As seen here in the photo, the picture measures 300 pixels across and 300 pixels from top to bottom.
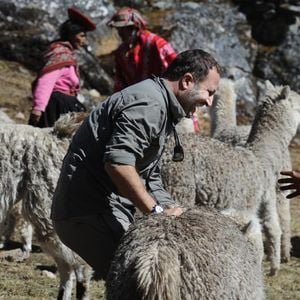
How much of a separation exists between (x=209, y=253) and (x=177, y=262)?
0.18m

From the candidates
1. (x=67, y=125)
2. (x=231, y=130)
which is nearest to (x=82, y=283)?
(x=67, y=125)

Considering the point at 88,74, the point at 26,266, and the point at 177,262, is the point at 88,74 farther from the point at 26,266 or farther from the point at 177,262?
the point at 177,262

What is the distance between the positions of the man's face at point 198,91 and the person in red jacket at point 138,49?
10.6 feet

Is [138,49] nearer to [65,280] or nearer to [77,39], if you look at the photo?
[77,39]

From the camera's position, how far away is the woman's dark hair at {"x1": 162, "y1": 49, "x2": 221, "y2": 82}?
3686 millimetres

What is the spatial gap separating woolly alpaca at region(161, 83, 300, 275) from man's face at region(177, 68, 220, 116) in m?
2.32

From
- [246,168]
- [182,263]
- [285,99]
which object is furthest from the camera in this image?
[285,99]

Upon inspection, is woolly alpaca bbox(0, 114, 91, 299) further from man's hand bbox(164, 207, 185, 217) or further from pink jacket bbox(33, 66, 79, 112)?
man's hand bbox(164, 207, 185, 217)

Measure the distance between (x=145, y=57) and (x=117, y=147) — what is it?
12.1 feet

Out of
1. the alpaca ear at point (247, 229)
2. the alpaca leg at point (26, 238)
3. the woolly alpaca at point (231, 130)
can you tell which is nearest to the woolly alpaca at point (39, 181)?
the alpaca leg at point (26, 238)

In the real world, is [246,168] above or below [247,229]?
below

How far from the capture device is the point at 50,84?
7.05m

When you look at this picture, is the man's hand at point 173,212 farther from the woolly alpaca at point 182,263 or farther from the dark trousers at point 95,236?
the dark trousers at point 95,236

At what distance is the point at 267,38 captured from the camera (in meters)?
17.4
